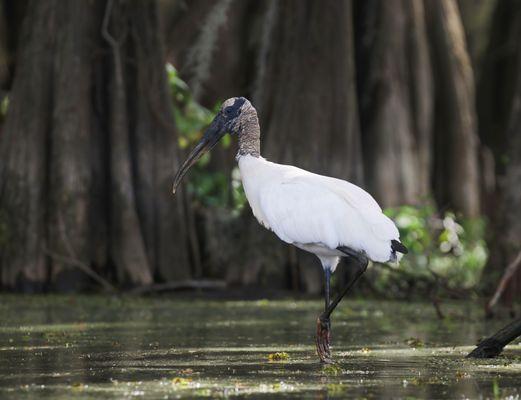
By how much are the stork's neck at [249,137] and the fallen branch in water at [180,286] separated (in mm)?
5004

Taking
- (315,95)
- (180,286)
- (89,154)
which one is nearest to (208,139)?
(180,286)

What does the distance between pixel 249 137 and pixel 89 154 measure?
5.46 meters

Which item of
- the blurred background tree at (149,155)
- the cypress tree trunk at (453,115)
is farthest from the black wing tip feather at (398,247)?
the cypress tree trunk at (453,115)

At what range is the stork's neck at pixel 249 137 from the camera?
10.6 meters

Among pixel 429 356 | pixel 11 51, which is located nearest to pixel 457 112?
pixel 11 51

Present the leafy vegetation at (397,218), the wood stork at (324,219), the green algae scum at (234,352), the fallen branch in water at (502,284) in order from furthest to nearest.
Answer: the leafy vegetation at (397,218) → the fallen branch in water at (502,284) → the wood stork at (324,219) → the green algae scum at (234,352)

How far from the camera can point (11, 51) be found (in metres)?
18.1

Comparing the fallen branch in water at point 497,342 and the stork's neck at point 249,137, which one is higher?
the stork's neck at point 249,137

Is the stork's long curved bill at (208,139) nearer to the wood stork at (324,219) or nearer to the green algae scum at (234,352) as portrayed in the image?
the wood stork at (324,219)

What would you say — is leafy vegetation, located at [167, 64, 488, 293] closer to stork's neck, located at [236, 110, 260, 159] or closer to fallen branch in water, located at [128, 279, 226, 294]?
fallen branch in water, located at [128, 279, 226, 294]

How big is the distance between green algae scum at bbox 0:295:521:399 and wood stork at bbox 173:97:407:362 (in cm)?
65

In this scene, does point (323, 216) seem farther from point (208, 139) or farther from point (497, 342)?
point (208, 139)

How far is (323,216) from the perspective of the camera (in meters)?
9.45

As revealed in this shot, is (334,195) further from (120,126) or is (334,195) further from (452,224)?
(452,224)
